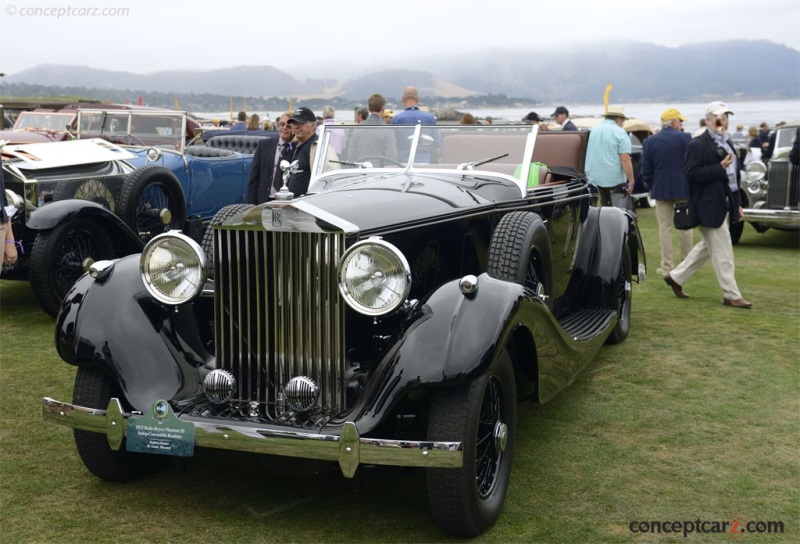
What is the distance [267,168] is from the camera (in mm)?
7449

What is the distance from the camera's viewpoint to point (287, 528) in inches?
137

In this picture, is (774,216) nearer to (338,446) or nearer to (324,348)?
(324,348)

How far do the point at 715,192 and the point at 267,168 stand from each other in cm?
395

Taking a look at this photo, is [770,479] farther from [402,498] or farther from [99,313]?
[99,313]

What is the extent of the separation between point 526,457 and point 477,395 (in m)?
1.10

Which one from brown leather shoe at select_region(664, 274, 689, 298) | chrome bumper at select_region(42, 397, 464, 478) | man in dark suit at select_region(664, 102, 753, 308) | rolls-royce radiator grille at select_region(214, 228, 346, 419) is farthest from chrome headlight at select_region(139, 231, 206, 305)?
brown leather shoe at select_region(664, 274, 689, 298)

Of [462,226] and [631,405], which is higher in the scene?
[462,226]

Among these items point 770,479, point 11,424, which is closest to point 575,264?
point 770,479

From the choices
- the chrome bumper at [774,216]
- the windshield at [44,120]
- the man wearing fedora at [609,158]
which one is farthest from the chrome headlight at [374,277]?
the windshield at [44,120]

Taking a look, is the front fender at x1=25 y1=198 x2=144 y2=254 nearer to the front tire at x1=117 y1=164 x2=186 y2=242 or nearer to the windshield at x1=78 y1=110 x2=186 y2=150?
the front tire at x1=117 y1=164 x2=186 y2=242

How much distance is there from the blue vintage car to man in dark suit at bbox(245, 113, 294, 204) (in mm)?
1124

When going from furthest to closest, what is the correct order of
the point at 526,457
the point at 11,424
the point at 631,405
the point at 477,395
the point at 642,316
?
the point at 642,316
the point at 631,405
the point at 11,424
the point at 526,457
the point at 477,395

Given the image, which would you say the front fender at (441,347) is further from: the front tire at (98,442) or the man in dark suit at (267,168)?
the man in dark suit at (267,168)

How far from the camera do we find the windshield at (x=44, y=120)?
15.7 metres
